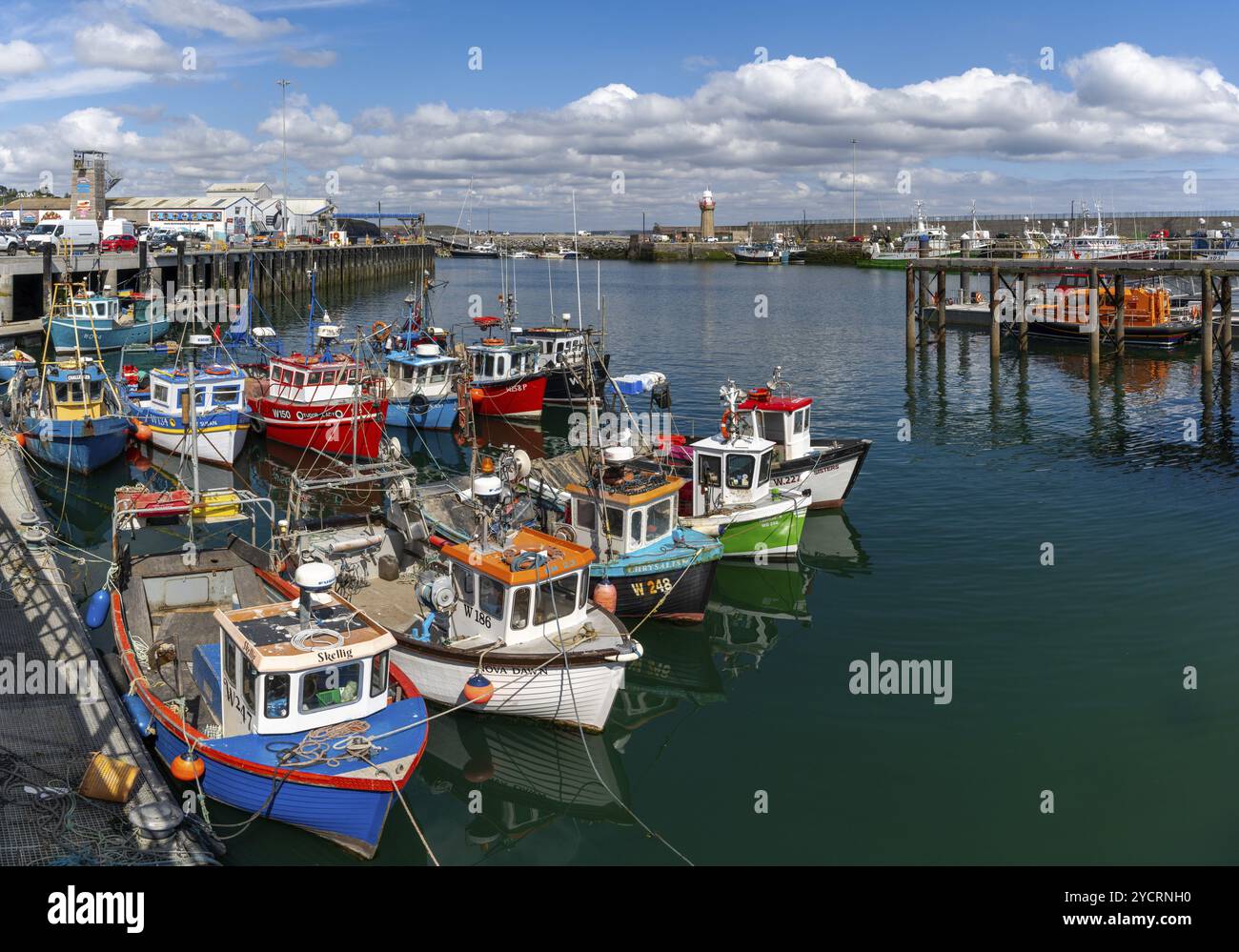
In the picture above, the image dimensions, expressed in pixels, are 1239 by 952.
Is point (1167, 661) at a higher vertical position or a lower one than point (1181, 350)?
lower

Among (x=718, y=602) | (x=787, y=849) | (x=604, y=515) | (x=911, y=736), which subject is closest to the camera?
(x=787, y=849)

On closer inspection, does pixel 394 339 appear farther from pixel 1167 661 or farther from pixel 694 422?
pixel 1167 661

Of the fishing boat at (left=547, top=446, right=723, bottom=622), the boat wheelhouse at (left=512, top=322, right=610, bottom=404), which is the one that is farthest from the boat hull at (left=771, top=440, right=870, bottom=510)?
the boat wheelhouse at (left=512, top=322, right=610, bottom=404)

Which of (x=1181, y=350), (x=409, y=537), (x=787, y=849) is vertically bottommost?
(x=787, y=849)

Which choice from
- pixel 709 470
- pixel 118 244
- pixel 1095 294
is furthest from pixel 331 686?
pixel 118 244

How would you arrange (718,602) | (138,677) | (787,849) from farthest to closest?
(718,602) → (138,677) → (787,849)

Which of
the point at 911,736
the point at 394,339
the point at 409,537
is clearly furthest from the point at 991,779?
the point at 394,339

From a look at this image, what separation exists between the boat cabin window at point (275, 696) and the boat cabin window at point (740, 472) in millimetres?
12270

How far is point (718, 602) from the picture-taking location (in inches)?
856

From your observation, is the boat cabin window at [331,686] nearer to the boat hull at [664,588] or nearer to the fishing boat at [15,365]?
the boat hull at [664,588]

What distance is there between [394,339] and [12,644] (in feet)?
96.4

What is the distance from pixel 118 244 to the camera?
239 feet

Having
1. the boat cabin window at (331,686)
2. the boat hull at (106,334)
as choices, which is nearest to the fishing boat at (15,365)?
the boat hull at (106,334)

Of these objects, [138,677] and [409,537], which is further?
[409,537]
